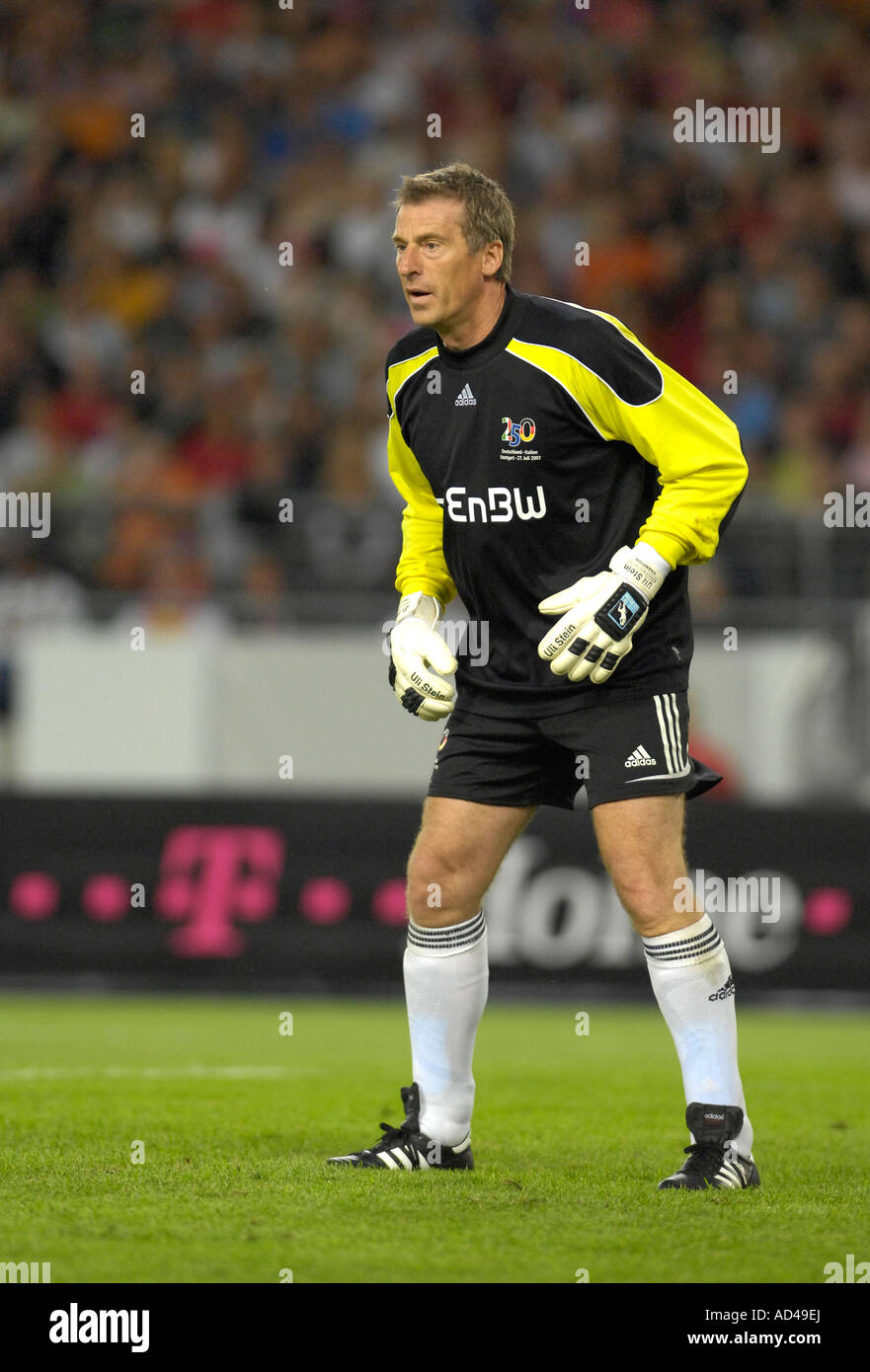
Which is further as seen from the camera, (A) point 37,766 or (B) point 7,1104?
(A) point 37,766

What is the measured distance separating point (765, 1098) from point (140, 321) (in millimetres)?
9365

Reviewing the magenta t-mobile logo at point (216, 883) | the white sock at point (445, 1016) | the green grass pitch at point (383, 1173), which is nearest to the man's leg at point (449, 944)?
the white sock at point (445, 1016)

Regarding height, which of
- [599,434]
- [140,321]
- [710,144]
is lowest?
[599,434]

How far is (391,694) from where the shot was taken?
36.9 feet

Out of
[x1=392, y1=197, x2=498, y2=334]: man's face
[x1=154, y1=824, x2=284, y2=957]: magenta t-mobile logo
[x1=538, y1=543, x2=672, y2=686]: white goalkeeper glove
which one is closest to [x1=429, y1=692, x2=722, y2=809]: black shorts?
[x1=538, y1=543, x2=672, y2=686]: white goalkeeper glove

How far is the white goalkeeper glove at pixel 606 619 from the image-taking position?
16.0ft

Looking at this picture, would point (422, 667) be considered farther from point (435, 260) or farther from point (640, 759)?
point (435, 260)

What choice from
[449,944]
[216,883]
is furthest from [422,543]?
[216,883]

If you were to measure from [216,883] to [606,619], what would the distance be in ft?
21.2

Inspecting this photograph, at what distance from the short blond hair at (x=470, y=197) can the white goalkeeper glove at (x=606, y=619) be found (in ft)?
2.80

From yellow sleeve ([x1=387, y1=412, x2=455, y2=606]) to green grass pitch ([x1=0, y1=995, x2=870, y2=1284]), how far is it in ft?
5.19

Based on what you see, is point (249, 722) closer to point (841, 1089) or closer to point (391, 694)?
point (391, 694)

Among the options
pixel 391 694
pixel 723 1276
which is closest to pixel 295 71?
pixel 391 694

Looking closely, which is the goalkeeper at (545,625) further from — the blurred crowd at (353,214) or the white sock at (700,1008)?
the blurred crowd at (353,214)
